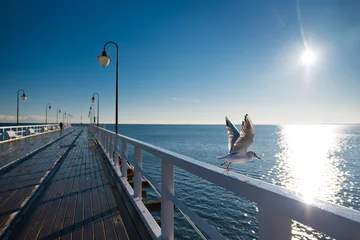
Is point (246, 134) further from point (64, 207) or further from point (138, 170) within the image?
point (64, 207)

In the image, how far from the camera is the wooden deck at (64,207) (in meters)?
3.25

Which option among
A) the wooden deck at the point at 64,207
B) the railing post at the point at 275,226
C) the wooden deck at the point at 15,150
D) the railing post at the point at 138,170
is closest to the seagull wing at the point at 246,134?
the railing post at the point at 275,226

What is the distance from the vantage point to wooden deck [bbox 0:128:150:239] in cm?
325

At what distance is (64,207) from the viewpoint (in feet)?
13.6

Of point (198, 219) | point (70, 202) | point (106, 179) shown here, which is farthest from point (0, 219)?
point (198, 219)

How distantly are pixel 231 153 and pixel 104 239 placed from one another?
232cm

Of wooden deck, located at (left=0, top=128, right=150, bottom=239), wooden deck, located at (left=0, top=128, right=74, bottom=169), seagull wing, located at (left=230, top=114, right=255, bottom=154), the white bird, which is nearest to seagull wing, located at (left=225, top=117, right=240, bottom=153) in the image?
the white bird

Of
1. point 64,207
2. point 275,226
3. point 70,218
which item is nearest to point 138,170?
point 70,218

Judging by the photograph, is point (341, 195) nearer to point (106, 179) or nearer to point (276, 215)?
point (106, 179)

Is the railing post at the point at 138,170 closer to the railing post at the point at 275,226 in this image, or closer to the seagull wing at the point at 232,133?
the seagull wing at the point at 232,133

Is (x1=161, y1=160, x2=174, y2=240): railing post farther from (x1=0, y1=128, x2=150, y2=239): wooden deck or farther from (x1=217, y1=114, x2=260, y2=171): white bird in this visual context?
(x1=217, y1=114, x2=260, y2=171): white bird

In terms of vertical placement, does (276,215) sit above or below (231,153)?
below

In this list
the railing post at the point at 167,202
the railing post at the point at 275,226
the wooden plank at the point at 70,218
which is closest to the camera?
the railing post at the point at 275,226

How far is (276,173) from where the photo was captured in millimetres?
22469
